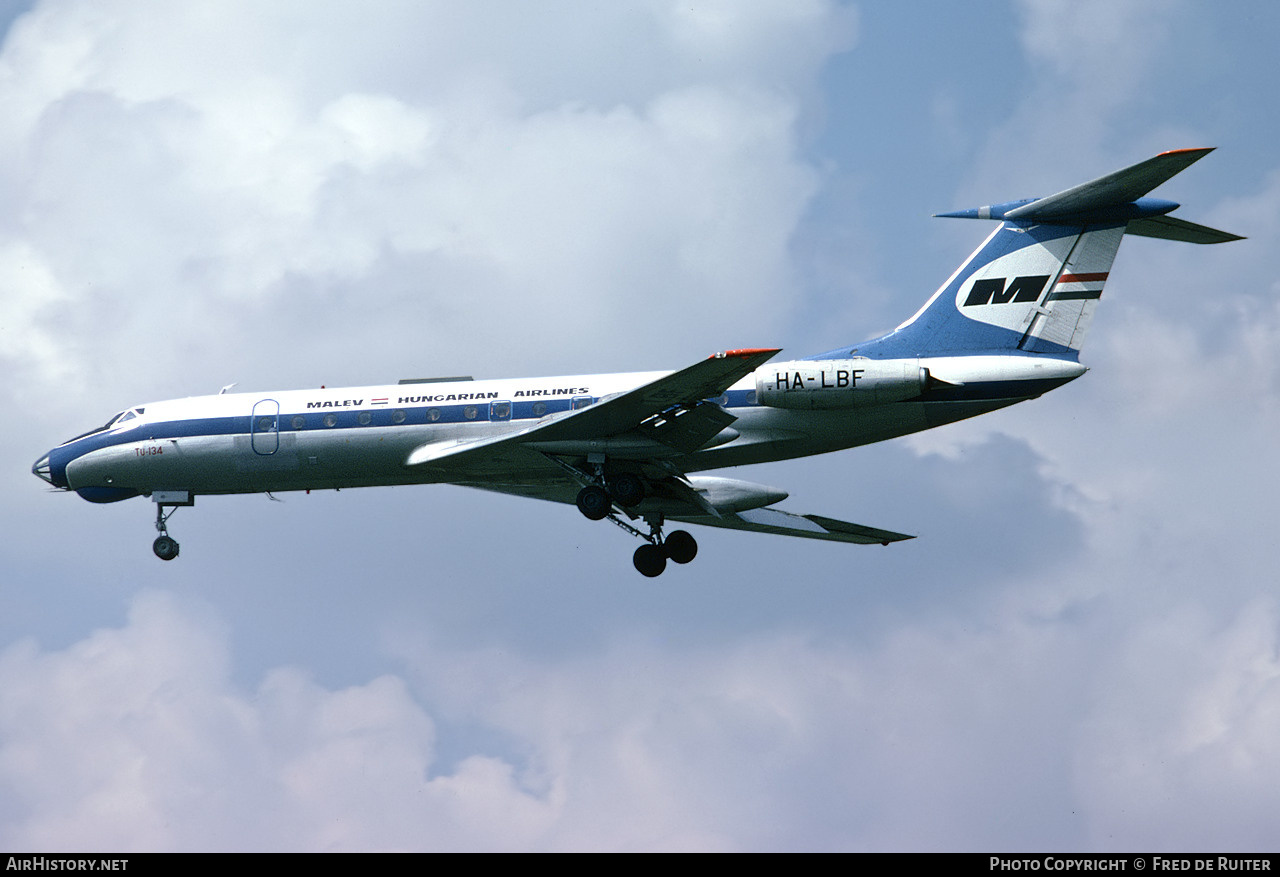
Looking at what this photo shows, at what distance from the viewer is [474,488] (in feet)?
115

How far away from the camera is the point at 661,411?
30.0 meters

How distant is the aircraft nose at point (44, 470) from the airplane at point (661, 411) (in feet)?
0.17

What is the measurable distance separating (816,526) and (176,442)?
15.0 meters

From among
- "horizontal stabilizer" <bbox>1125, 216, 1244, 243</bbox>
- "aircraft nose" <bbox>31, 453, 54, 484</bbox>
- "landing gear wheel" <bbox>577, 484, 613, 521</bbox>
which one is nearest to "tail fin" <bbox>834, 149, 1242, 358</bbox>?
"horizontal stabilizer" <bbox>1125, 216, 1244, 243</bbox>

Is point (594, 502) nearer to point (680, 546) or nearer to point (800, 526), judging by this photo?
point (680, 546)

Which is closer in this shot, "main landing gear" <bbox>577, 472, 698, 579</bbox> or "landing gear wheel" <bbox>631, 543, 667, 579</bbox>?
"main landing gear" <bbox>577, 472, 698, 579</bbox>

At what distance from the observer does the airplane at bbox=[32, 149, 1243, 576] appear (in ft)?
98.2

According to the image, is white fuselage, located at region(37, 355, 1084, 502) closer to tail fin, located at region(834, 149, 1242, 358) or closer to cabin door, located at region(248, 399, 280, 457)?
cabin door, located at region(248, 399, 280, 457)

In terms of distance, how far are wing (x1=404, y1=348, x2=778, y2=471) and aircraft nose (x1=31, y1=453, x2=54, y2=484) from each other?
28.6ft

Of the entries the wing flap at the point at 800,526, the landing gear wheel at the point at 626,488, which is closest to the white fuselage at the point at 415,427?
the landing gear wheel at the point at 626,488

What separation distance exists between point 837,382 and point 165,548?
15698 millimetres
